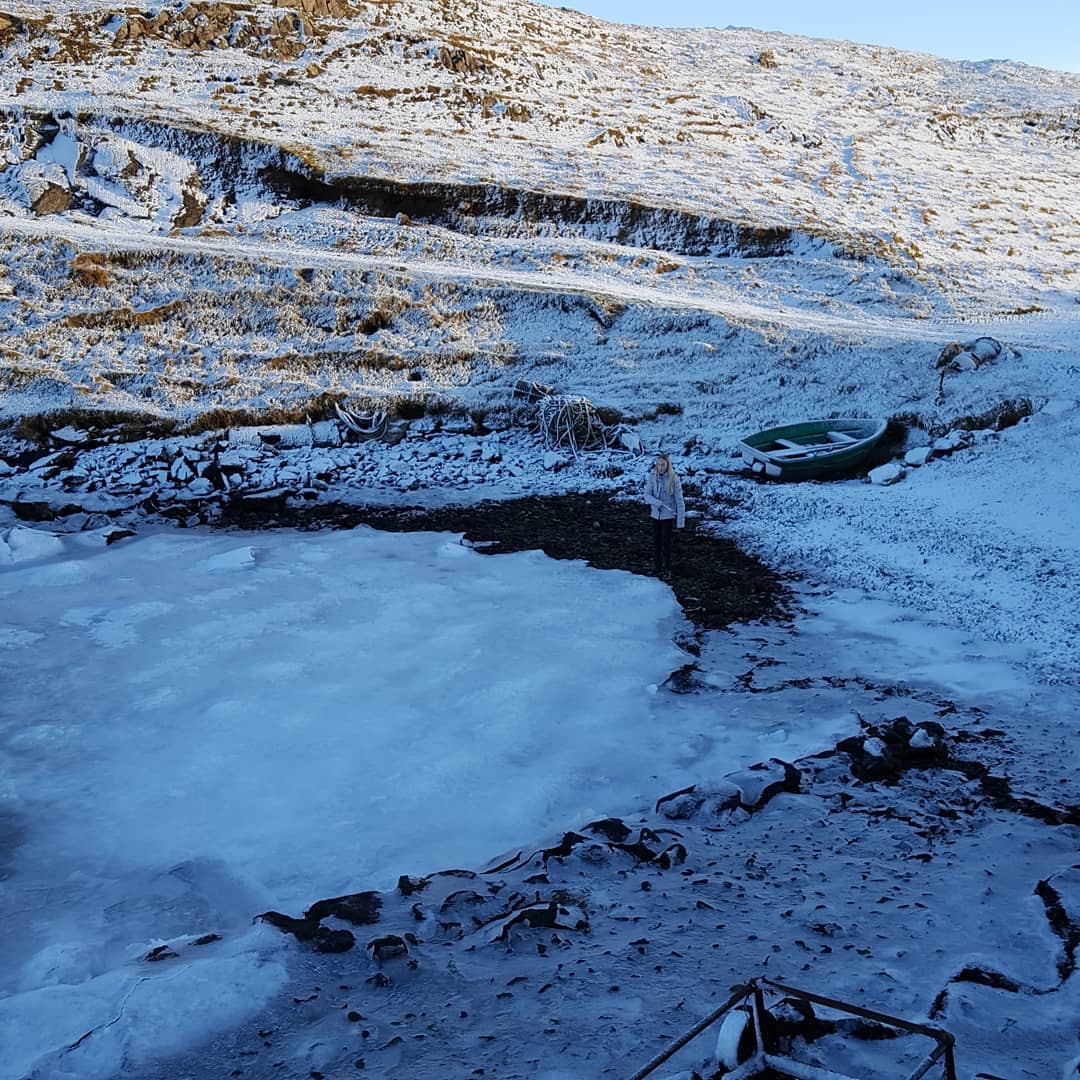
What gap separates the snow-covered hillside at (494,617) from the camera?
5070mm

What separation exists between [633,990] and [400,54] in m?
40.5

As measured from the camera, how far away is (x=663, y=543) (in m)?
11.8

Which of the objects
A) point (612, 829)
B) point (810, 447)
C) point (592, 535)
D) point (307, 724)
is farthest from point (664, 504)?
point (612, 829)

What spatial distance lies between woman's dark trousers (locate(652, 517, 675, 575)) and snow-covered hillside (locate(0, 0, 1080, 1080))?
25.9 inches

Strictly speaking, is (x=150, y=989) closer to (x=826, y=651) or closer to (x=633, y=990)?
(x=633, y=990)

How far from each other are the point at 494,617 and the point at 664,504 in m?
2.71

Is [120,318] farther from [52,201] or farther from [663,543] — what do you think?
[663,543]

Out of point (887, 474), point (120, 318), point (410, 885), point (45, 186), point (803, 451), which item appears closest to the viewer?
point (410, 885)

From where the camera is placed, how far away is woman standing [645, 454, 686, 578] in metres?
11.6

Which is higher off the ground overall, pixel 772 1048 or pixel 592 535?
pixel 772 1048

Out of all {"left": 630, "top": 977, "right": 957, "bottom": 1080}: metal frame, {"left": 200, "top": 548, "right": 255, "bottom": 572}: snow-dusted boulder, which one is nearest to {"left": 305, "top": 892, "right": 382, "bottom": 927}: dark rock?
{"left": 630, "top": 977, "right": 957, "bottom": 1080}: metal frame

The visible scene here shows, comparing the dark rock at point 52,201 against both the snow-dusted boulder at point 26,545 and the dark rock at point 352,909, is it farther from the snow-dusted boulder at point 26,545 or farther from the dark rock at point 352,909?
the dark rock at point 352,909

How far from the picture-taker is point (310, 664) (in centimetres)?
919

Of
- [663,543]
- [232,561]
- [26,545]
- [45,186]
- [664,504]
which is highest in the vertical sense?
[45,186]
